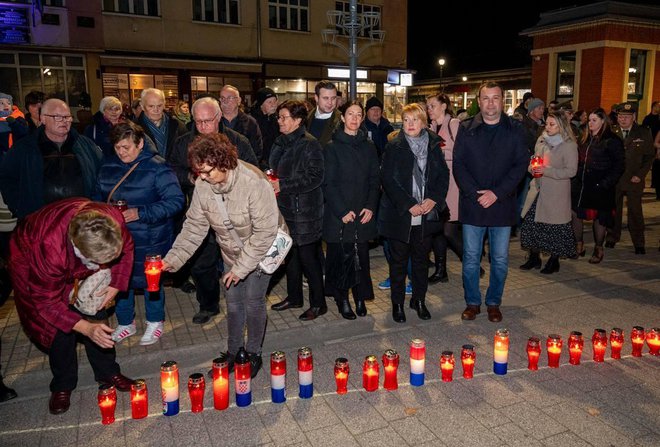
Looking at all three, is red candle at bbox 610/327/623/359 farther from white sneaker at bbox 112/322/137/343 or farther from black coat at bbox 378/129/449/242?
white sneaker at bbox 112/322/137/343

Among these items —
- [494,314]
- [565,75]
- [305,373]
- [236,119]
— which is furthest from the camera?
[565,75]

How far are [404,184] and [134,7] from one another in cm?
2022

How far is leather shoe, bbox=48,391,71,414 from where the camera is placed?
4105 millimetres

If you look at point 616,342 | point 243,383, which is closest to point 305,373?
point 243,383

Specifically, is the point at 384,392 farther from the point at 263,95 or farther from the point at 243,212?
the point at 263,95

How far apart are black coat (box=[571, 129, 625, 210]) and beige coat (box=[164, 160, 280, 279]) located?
18.2 feet

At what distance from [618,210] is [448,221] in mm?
3810

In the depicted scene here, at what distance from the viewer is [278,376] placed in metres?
4.12

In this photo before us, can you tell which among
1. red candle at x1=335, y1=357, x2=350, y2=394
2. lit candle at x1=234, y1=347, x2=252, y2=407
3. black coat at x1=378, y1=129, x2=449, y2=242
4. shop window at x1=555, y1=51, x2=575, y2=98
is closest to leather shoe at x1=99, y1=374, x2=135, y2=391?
lit candle at x1=234, y1=347, x2=252, y2=407

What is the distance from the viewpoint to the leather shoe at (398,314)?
19.2 ft

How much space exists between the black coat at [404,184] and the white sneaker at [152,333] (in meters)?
2.48

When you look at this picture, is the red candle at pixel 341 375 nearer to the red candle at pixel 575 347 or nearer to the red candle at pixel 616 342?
the red candle at pixel 575 347

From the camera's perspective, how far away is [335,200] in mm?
5613

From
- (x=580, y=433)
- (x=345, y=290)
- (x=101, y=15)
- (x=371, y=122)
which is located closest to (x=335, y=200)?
(x=345, y=290)
